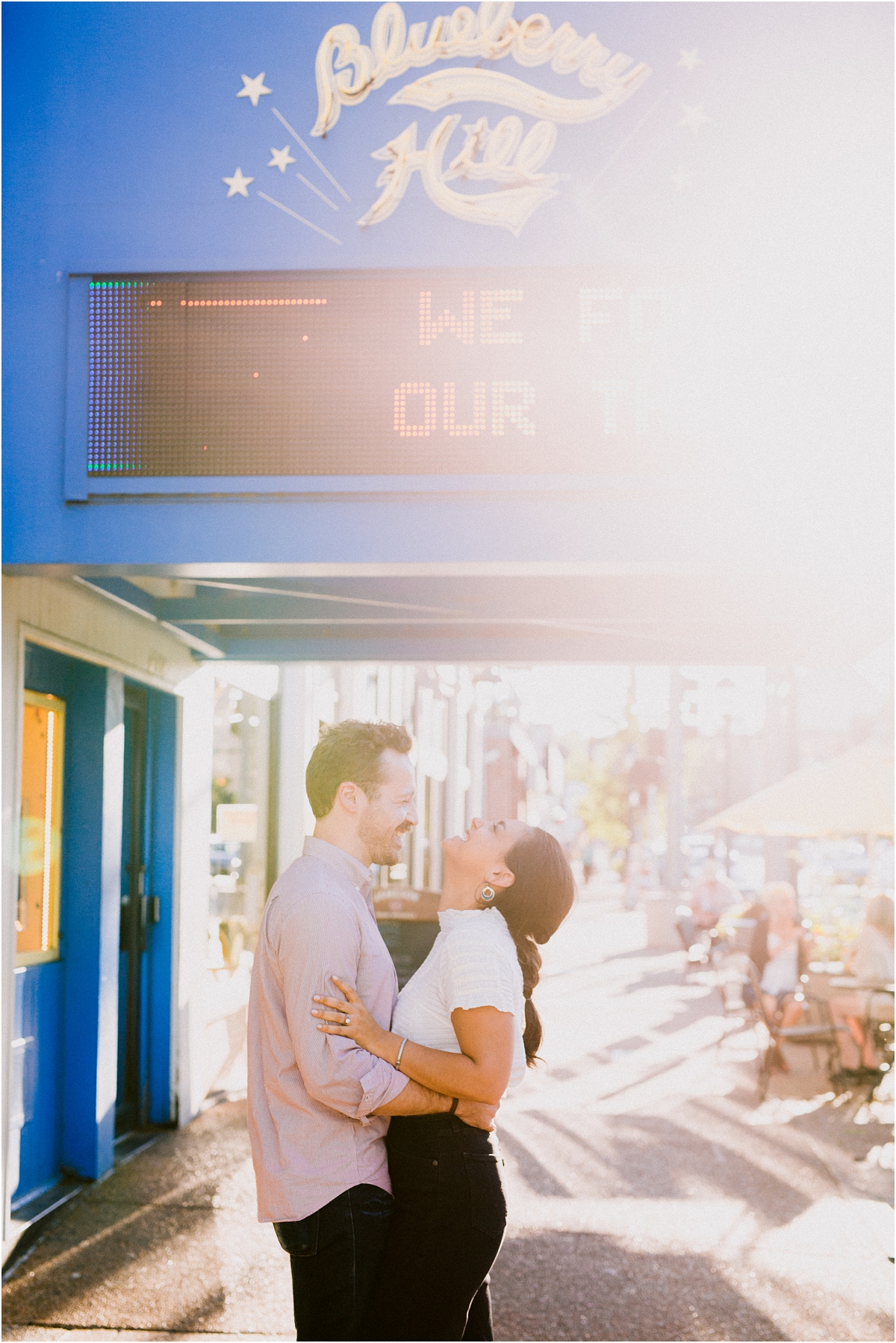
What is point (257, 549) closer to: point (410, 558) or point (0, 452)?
point (410, 558)

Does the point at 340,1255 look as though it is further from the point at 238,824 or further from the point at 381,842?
the point at 238,824

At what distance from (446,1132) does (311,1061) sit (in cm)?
36

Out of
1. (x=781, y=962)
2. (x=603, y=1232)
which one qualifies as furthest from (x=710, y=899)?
(x=603, y=1232)

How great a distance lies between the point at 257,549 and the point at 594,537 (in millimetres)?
1255

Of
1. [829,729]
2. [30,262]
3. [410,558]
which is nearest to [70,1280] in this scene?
[410,558]

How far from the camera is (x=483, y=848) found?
3014 millimetres

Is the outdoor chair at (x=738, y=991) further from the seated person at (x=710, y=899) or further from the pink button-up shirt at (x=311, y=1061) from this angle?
the pink button-up shirt at (x=311, y=1061)

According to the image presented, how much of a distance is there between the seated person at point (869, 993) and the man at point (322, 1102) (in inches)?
284

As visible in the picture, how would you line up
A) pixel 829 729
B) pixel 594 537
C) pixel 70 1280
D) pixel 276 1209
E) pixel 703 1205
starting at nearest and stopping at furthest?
pixel 276 1209
pixel 594 537
pixel 70 1280
pixel 703 1205
pixel 829 729

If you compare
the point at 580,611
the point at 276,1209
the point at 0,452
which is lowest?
the point at 276,1209

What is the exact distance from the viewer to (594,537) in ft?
14.6

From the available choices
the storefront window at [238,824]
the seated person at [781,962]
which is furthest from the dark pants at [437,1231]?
the seated person at [781,962]

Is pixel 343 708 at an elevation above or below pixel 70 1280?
above

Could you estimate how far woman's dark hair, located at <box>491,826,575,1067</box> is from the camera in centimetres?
298
